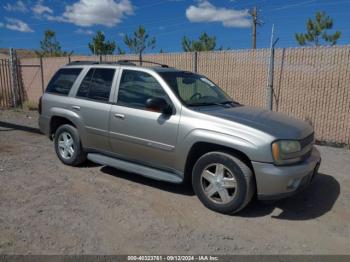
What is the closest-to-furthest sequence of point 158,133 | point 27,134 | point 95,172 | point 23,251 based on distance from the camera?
1. point 23,251
2. point 158,133
3. point 95,172
4. point 27,134

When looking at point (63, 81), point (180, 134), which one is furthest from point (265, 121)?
point (63, 81)

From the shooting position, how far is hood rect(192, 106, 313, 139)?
14.2ft

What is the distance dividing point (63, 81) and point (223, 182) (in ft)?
12.0

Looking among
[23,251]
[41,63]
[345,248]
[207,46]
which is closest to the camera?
[23,251]

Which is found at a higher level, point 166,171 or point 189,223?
point 166,171

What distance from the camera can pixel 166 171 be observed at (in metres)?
5.05

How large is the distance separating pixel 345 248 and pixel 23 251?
3.24 metres

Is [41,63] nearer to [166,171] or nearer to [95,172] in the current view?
[95,172]

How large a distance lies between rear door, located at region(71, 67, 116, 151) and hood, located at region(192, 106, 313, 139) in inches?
61.5

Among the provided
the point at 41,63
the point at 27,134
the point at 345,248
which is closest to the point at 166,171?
the point at 345,248

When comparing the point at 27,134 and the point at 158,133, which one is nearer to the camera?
the point at 158,133

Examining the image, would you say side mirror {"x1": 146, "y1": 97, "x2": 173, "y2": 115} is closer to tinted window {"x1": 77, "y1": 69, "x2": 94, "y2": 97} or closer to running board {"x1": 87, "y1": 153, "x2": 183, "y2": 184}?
running board {"x1": 87, "y1": 153, "x2": 183, "y2": 184}

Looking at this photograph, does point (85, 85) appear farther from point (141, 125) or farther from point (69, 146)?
point (141, 125)

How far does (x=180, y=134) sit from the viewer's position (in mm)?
4734
